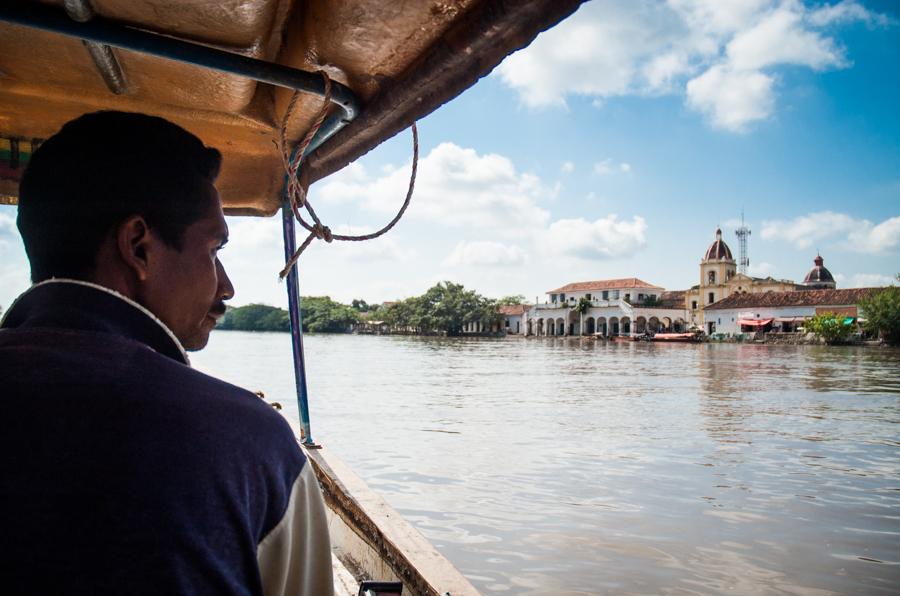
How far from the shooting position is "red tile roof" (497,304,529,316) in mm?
74300

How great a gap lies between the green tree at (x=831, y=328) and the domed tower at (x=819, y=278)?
22807 millimetres

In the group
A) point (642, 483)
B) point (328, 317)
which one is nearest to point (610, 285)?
point (328, 317)

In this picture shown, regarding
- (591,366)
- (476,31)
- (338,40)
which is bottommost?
(591,366)

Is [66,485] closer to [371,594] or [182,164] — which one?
[182,164]

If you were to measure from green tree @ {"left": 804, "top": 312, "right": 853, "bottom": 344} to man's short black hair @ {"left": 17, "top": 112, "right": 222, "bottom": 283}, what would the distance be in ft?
172

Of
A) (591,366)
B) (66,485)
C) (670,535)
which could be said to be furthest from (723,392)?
(66,485)

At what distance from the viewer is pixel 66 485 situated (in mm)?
742

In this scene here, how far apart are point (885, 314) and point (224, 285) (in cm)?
5171

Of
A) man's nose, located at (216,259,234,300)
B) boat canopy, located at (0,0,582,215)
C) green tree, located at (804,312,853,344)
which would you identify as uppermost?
boat canopy, located at (0,0,582,215)

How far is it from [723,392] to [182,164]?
16.6m


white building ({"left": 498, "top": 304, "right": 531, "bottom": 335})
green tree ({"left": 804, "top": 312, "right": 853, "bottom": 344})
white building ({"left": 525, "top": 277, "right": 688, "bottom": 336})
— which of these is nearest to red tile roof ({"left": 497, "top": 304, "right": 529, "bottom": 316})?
white building ({"left": 498, "top": 304, "right": 531, "bottom": 335})

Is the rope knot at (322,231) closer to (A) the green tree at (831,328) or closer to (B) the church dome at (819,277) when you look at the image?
(A) the green tree at (831,328)

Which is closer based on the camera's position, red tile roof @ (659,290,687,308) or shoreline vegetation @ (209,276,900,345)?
shoreline vegetation @ (209,276,900,345)

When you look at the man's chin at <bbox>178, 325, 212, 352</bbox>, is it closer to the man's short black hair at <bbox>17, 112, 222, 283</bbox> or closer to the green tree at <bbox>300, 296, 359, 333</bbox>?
the man's short black hair at <bbox>17, 112, 222, 283</bbox>
